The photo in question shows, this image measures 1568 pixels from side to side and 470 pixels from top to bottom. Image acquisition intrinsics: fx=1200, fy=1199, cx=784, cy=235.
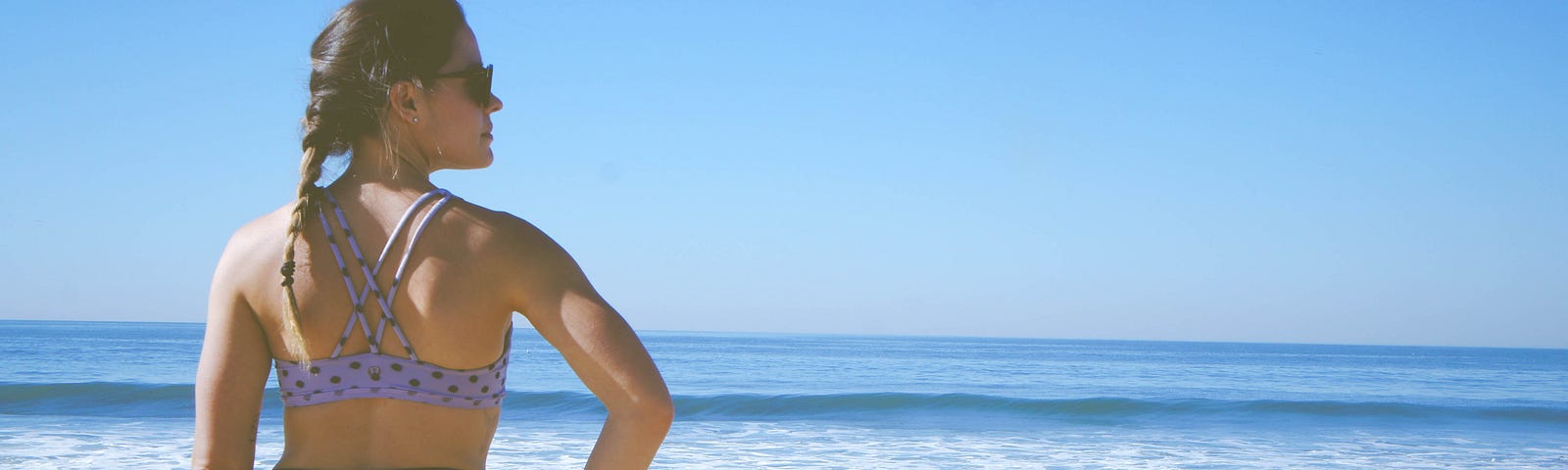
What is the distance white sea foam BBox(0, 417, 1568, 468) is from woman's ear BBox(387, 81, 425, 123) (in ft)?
24.4

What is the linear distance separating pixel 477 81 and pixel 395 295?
0.23 metres

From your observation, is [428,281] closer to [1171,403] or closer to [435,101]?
[435,101]

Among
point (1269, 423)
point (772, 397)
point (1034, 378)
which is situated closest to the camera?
point (1269, 423)

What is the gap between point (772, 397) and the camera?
16609mm

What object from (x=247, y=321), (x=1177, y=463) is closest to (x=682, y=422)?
(x=1177, y=463)

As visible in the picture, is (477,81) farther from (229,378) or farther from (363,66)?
(229,378)

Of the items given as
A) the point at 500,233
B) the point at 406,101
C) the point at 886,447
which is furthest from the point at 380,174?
the point at 886,447

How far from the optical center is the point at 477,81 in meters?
1.18

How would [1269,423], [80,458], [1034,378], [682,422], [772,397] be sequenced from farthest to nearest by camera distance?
[1034,378] → [772,397] → [1269,423] → [682,422] → [80,458]

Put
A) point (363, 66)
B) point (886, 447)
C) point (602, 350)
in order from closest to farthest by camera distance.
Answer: point (602, 350) < point (363, 66) < point (886, 447)

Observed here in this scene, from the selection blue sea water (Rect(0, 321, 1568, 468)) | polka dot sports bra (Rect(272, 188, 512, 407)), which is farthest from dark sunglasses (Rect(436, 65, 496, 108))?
blue sea water (Rect(0, 321, 1568, 468))

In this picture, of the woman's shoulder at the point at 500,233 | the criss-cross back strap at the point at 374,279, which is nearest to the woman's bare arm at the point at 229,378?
the criss-cross back strap at the point at 374,279

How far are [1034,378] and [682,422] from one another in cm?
1472

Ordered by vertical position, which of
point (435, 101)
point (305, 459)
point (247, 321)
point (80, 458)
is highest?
point (435, 101)
